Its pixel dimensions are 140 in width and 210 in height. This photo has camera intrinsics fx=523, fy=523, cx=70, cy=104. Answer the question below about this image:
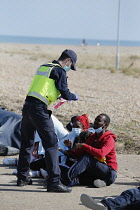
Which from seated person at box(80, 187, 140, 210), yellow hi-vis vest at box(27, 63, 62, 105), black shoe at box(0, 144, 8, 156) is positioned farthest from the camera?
black shoe at box(0, 144, 8, 156)

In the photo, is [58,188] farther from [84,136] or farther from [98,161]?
[84,136]

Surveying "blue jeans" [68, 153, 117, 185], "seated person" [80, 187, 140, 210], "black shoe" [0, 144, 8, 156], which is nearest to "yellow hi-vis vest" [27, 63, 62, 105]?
"blue jeans" [68, 153, 117, 185]

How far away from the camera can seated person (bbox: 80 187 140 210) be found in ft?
17.4

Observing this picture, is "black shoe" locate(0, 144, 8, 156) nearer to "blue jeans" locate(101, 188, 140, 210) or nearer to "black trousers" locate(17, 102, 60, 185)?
"black trousers" locate(17, 102, 60, 185)

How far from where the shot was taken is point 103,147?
6523 millimetres

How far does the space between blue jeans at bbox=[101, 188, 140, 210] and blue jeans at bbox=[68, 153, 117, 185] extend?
3.79 feet

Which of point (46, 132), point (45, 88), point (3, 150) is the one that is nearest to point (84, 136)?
point (46, 132)

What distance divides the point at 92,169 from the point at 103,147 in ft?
1.08

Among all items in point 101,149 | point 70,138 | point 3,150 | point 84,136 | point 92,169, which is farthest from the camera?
point 3,150

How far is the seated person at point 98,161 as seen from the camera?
654 cm

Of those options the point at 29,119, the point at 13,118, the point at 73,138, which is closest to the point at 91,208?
the point at 29,119

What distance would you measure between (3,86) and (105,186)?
12950 millimetres

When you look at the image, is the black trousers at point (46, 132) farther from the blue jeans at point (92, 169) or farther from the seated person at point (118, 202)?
the seated person at point (118, 202)

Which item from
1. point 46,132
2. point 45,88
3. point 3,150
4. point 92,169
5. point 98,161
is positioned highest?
point 45,88
